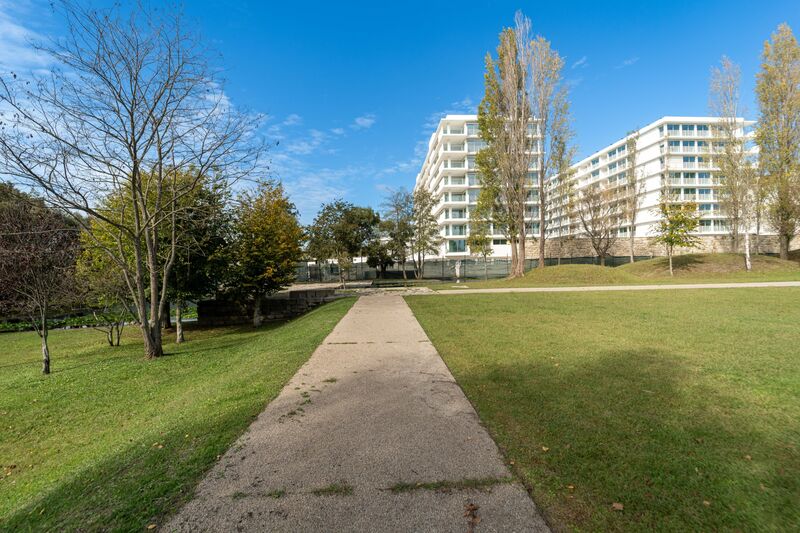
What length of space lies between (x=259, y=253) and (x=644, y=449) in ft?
54.7

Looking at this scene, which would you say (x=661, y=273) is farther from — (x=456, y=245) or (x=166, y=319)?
(x=166, y=319)

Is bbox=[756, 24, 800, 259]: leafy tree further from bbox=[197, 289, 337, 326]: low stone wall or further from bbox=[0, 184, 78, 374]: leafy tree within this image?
bbox=[0, 184, 78, 374]: leafy tree

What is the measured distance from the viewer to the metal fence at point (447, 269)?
1521 inches

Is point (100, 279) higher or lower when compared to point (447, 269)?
higher

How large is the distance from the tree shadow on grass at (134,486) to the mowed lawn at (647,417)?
8.46 feet

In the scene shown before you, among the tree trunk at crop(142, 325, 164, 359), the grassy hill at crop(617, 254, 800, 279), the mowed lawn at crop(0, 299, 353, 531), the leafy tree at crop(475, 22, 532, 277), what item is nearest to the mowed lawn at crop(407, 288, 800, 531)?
the mowed lawn at crop(0, 299, 353, 531)

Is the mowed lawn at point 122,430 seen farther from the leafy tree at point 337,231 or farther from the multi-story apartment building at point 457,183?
the multi-story apartment building at point 457,183

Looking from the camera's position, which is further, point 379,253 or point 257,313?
point 379,253

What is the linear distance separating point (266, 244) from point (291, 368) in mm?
12887

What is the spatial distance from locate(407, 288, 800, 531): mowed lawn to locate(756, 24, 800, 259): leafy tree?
29418 millimetres

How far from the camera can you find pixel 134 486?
9.32 feet

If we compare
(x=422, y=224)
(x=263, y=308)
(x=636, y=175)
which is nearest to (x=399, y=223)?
(x=422, y=224)

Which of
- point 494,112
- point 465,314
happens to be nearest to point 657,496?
point 465,314

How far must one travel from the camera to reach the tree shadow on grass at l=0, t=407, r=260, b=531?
247cm
